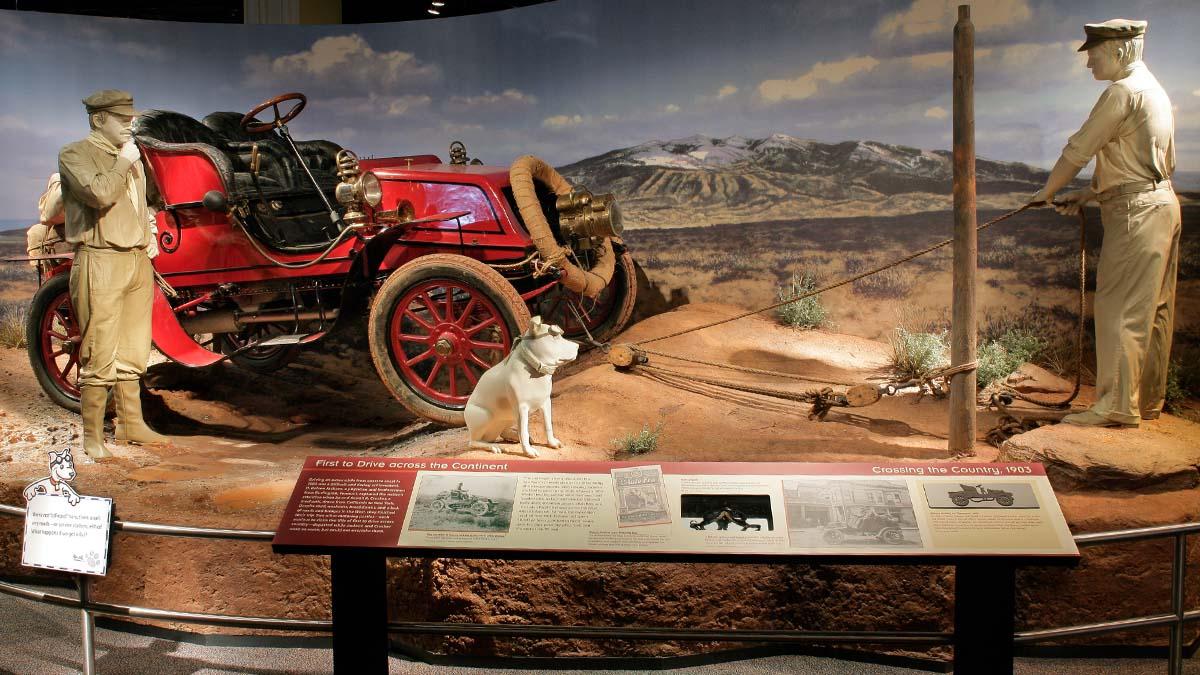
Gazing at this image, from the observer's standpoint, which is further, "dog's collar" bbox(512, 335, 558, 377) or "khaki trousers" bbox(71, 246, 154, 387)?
"khaki trousers" bbox(71, 246, 154, 387)

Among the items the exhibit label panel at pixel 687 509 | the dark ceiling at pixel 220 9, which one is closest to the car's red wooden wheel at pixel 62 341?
the dark ceiling at pixel 220 9

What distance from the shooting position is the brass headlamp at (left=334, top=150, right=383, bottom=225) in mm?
5356

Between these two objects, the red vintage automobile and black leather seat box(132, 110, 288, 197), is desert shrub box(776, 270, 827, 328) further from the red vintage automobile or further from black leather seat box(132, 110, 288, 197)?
black leather seat box(132, 110, 288, 197)

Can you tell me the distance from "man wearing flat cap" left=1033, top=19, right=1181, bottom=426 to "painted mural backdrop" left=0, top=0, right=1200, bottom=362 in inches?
32.6

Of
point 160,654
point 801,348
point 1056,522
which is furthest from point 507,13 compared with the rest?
point 1056,522

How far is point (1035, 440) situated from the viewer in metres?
4.45

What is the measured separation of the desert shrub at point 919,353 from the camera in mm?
5664

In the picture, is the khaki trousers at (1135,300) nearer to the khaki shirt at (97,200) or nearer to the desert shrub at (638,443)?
the desert shrub at (638,443)

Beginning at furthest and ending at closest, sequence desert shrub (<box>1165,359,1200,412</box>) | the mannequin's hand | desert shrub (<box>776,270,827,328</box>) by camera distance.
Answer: desert shrub (<box>776,270,827,328</box>) → desert shrub (<box>1165,359,1200,412</box>) → the mannequin's hand

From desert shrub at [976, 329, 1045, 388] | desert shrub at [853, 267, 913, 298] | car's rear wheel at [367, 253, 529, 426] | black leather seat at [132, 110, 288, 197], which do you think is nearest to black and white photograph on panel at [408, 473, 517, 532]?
car's rear wheel at [367, 253, 529, 426]

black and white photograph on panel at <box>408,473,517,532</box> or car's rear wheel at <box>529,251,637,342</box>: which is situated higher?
car's rear wheel at <box>529,251,637,342</box>

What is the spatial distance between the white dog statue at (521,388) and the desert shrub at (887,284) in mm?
2582

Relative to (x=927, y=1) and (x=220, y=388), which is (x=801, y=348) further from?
(x=220, y=388)

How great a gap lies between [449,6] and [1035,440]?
14.1ft
